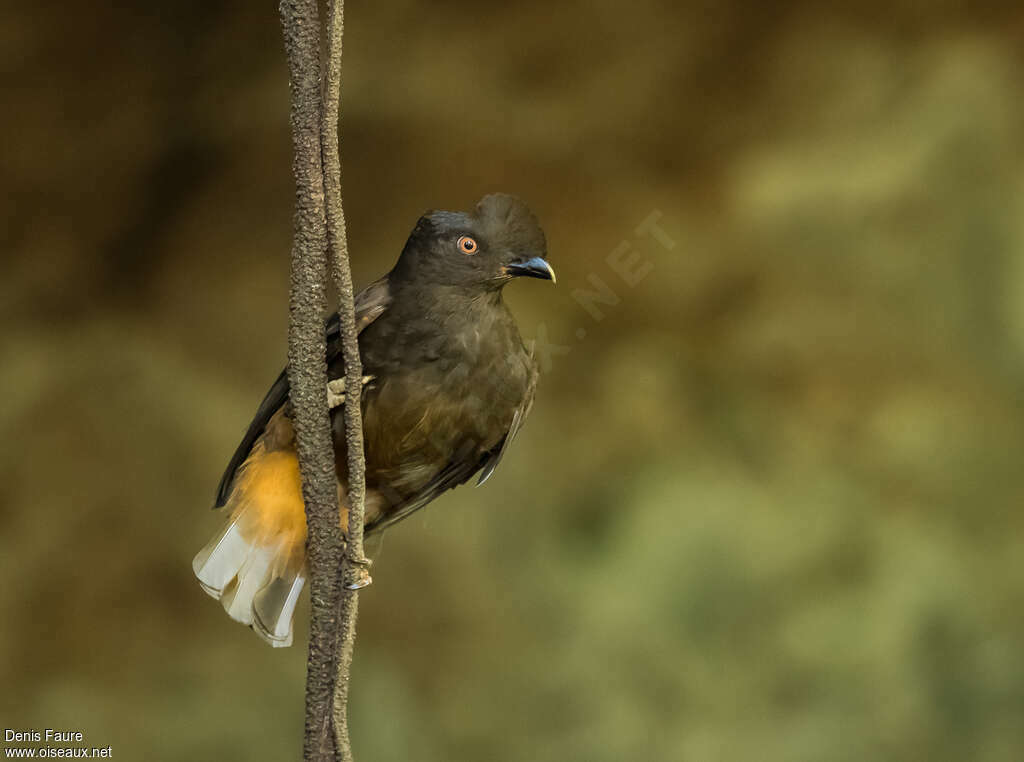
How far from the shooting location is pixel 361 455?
1.74m

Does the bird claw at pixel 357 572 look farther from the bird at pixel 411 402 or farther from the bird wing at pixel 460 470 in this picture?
the bird wing at pixel 460 470

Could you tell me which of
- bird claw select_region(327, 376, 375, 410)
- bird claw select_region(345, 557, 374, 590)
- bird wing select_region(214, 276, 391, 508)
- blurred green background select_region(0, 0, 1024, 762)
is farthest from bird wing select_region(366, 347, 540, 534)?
blurred green background select_region(0, 0, 1024, 762)

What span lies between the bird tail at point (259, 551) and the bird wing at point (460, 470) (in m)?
0.18

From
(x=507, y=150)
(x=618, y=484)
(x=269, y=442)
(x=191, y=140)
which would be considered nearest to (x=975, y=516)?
(x=618, y=484)

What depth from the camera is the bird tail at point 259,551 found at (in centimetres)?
229

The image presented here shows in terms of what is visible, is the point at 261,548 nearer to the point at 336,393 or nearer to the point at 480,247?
the point at 336,393

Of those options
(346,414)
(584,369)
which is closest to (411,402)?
(346,414)

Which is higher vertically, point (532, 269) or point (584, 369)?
point (584, 369)

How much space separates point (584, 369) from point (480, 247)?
2082mm

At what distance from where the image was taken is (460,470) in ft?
7.82

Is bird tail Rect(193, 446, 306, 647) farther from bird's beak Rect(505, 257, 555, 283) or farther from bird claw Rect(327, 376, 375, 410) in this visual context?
bird's beak Rect(505, 257, 555, 283)

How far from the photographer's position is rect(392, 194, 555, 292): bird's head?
2.04 meters

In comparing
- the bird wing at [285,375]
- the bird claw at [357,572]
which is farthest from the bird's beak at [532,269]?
the bird claw at [357,572]

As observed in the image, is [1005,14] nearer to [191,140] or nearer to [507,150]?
[507,150]
